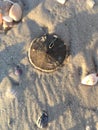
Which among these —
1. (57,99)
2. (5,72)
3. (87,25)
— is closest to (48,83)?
(57,99)

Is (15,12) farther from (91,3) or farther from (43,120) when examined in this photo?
(43,120)

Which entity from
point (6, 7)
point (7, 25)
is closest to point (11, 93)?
point (7, 25)

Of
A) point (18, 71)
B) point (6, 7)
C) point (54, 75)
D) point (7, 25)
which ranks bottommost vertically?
point (54, 75)

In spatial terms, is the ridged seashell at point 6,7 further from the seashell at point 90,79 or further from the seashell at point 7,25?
the seashell at point 90,79

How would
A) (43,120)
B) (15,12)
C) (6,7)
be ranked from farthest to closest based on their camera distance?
(6,7) → (15,12) → (43,120)

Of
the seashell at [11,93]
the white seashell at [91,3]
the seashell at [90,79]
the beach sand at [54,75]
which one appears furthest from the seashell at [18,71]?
the white seashell at [91,3]

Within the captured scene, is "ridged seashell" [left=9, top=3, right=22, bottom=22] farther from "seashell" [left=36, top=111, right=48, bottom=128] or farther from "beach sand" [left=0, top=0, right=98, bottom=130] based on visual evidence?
"seashell" [left=36, top=111, right=48, bottom=128]

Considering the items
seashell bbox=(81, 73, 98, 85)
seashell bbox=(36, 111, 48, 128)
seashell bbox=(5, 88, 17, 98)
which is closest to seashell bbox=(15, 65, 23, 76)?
seashell bbox=(5, 88, 17, 98)
